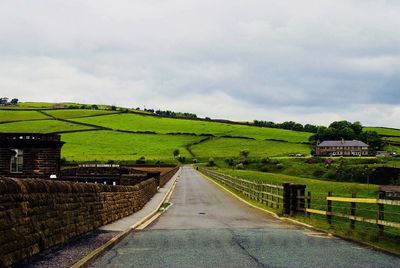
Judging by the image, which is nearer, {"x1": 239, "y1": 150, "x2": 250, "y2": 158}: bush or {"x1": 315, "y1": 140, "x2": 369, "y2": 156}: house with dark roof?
{"x1": 239, "y1": 150, "x2": 250, "y2": 158}: bush

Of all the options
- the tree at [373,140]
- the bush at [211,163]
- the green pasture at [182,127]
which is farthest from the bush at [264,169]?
the tree at [373,140]

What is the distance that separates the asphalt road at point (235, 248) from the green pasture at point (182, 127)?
140 meters

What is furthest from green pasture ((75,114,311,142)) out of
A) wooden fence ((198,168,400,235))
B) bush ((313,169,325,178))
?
wooden fence ((198,168,400,235))

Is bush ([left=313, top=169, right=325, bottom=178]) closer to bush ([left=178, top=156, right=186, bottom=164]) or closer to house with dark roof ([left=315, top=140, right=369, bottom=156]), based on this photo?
bush ([left=178, top=156, right=186, bottom=164])

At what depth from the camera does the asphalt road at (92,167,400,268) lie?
36.0 ft

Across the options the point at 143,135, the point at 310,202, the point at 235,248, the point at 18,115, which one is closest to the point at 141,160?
the point at 143,135

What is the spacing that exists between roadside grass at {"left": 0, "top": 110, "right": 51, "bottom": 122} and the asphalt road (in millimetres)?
138168

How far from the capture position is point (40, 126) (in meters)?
141

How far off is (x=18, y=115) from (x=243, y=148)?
68.3 m

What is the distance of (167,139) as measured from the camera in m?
149

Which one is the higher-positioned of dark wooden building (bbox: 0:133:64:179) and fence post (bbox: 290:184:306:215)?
dark wooden building (bbox: 0:133:64:179)

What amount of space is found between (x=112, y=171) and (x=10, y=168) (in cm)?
1134

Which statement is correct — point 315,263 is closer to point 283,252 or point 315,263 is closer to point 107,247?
point 283,252

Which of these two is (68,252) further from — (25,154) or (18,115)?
(18,115)
